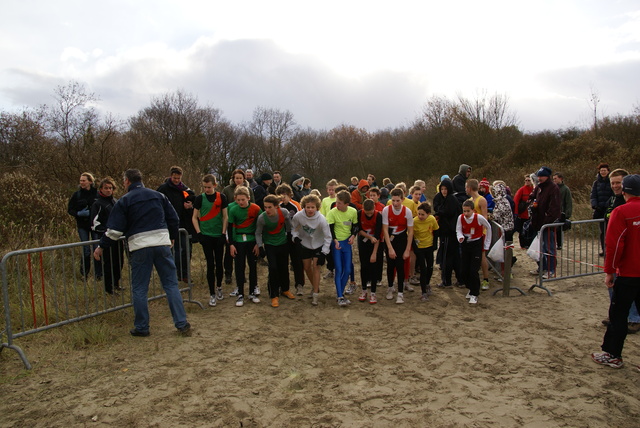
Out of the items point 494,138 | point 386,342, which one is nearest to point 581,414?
point 386,342

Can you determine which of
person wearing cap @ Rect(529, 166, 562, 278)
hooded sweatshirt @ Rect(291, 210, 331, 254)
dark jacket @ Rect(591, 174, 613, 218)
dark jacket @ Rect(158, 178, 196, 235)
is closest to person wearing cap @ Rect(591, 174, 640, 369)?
person wearing cap @ Rect(529, 166, 562, 278)

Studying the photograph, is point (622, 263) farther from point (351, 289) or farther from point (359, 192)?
point (359, 192)

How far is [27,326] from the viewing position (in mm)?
5770

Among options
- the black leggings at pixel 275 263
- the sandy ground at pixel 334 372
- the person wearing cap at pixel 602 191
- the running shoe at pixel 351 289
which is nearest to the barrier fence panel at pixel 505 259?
the sandy ground at pixel 334 372

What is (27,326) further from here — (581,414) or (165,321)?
(581,414)

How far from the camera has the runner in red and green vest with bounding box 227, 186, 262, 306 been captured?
6.70 m

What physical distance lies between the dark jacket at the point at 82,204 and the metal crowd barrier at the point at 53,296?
0.64m

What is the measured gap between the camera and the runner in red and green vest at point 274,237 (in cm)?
669

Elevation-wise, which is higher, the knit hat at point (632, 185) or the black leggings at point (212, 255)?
the knit hat at point (632, 185)

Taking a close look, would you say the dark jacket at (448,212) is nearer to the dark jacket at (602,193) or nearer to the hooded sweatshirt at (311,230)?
the hooded sweatshirt at (311,230)

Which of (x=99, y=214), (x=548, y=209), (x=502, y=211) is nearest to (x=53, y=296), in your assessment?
(x=99, y=214)

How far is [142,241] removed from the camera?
209 inches

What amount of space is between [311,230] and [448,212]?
2551 mm

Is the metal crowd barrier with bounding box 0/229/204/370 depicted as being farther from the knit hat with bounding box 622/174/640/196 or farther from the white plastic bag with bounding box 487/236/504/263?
the knit hat with bounding box 622/174/640/196
